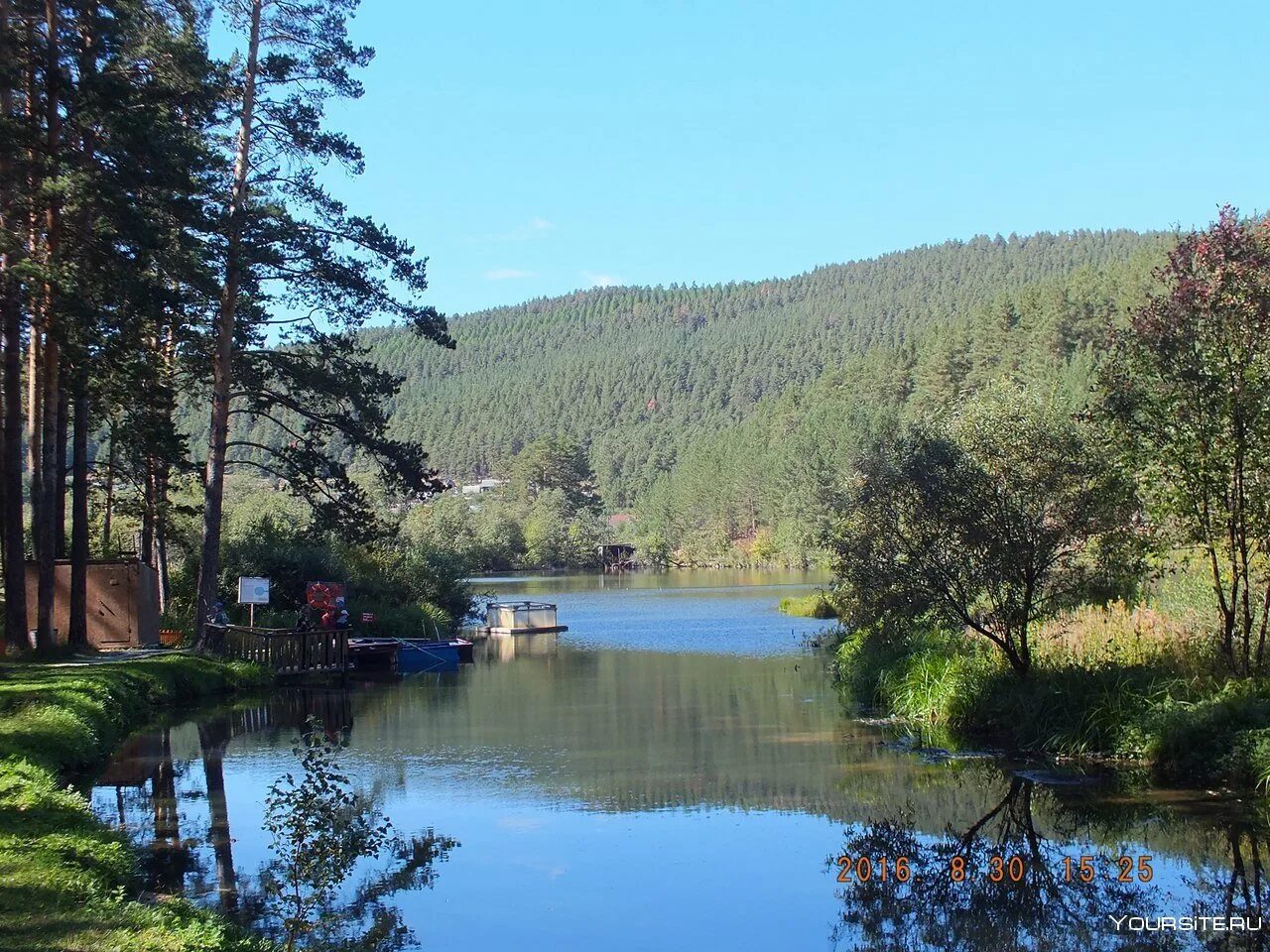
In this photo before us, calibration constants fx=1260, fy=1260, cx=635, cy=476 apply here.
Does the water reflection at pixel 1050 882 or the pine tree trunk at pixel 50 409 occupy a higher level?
the pine tree trunk at pixel 50 409

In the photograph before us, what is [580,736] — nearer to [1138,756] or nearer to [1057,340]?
[1138,756]

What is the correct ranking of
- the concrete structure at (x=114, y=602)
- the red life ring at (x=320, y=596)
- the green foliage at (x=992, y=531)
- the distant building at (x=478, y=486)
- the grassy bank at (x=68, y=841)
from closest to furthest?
the grassy bank at (x=68, y=841) → the green foliage at (x=992, y=531) → the concrete structure at (x=114, y=602) → the red life ring at (x=320, y=596) → the distant building at (x=478, y=486)

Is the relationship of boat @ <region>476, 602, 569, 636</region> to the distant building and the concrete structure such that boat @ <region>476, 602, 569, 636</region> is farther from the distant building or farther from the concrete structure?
the distant building

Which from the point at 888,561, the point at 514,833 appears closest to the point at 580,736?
the point at 888,561

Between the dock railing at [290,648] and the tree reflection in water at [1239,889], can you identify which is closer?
the tree reflection in water at [1239,889]

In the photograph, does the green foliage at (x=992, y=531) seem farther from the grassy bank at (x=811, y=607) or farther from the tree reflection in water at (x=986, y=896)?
the grassy bank at (x=811, y=607)

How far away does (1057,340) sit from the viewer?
3905 inches

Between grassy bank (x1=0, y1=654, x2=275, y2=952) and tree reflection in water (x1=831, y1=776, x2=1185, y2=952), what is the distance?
198 inches

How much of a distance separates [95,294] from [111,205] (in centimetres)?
184

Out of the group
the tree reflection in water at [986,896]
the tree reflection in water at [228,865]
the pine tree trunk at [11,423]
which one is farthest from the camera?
the pine tree trunk at [11,423]

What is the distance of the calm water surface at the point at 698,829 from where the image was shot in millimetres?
10305

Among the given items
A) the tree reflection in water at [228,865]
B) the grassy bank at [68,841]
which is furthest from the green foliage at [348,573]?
the tree reflection in water at [228,865]

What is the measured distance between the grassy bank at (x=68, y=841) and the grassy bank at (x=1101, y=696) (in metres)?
10.7

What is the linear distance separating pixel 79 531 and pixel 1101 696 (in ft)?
65.7
